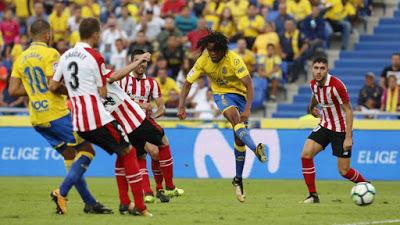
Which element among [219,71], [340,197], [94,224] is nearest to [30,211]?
[94,224]

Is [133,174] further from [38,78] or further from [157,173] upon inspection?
[157,173]

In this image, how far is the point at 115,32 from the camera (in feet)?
91.5

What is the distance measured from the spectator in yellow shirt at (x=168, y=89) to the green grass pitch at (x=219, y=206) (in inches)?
182

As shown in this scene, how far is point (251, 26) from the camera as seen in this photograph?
27266 millimetres

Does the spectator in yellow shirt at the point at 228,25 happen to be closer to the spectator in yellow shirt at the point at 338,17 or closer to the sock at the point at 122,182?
the spectator in yellow shirt at the point at 338,17

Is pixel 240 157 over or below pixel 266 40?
below

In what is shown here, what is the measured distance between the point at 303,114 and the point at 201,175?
169 inches

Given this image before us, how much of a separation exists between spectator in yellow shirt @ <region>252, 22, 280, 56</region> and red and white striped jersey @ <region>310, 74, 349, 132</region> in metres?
10.8

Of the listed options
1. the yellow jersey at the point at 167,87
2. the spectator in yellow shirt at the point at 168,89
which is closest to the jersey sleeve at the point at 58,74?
the spectator in yellow shirt at the point at 168,89

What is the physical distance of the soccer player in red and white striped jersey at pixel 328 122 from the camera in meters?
15.3

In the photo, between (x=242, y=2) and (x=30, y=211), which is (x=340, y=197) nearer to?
(x=30, y=211)

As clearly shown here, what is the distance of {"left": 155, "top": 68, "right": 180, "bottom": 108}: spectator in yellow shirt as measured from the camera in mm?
24734

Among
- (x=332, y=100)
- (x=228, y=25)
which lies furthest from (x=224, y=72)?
(x=228, y=25)

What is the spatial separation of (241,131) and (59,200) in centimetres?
369
